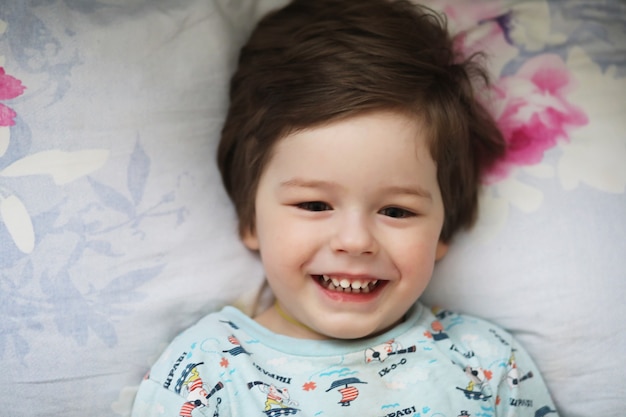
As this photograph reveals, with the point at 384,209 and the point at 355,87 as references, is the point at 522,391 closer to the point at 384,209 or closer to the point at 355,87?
the point at 384,209

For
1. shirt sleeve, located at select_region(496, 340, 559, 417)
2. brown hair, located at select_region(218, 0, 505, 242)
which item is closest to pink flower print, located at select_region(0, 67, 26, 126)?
brown hair, located at select_region(218, 0, 505, 242)

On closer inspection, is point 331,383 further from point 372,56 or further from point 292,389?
point 372,56

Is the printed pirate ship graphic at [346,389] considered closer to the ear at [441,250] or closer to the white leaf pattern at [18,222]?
the ear at [441,250]

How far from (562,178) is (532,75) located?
196 millimetres

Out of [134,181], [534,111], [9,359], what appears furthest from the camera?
[534,111]

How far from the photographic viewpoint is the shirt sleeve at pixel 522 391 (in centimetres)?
104

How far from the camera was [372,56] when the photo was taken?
1017 mm

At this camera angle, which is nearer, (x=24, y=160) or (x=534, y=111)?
(x=24, y=160)

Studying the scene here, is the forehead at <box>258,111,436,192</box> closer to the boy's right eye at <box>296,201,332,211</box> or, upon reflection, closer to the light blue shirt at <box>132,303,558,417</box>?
the boy's right eye at <box>296,201,332,211</box>

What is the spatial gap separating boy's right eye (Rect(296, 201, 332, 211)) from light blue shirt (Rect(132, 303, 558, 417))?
0.20 m

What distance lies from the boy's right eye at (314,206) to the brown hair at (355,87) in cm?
9

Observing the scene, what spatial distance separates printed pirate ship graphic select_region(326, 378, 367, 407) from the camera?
96 centimetres

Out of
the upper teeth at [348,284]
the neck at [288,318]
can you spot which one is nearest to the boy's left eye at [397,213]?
the upper teeth at [348,284]

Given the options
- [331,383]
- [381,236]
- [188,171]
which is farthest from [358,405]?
[188,171]
